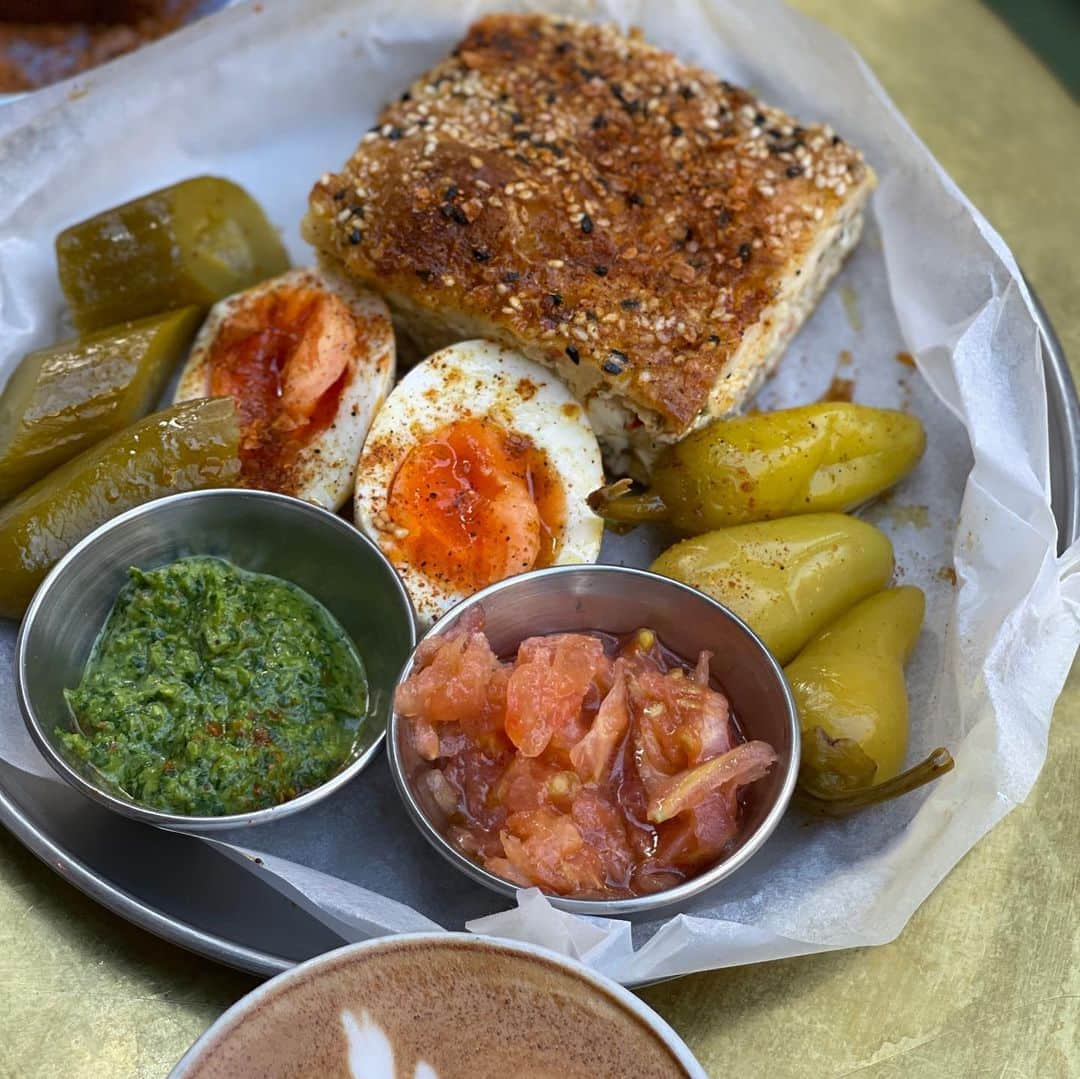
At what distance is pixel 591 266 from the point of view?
2.86 meters

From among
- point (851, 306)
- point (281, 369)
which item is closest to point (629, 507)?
point (281, 369)

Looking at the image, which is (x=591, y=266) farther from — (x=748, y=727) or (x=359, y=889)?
(x=359, y=889)

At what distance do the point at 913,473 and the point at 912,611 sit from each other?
1.68ft

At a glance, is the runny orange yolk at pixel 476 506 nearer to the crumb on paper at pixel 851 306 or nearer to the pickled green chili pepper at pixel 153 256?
the pickled green chili pepper at pixel 153 256

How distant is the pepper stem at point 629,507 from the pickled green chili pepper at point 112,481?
2.78ft

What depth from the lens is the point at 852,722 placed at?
7.64 feet

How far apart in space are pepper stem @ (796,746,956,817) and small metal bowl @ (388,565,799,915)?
19 cm

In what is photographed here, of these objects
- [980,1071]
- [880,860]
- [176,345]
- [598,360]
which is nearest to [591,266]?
[598,360]

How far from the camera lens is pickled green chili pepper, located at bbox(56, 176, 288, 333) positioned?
297 cm

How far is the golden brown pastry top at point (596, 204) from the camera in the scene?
277cm

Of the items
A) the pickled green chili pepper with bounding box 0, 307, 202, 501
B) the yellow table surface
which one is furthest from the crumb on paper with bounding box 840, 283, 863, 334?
the pickled green chili pepper with bounding box 0, 307, 202, 501

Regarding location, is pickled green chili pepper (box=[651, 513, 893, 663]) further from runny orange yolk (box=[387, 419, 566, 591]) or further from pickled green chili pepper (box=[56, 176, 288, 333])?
pickled green chili pepper (box=[56, 176, 288, 333])

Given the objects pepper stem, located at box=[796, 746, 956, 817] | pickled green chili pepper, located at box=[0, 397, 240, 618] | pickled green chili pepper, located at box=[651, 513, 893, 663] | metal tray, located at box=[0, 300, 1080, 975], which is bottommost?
metal tray, located at box=[0, 300, 1080, 975]

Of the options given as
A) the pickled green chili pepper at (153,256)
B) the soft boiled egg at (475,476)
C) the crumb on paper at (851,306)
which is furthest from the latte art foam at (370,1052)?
the crumb on paper at (851,306)
